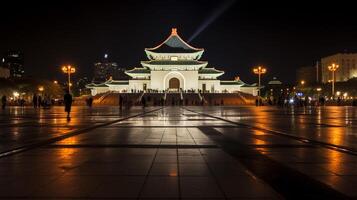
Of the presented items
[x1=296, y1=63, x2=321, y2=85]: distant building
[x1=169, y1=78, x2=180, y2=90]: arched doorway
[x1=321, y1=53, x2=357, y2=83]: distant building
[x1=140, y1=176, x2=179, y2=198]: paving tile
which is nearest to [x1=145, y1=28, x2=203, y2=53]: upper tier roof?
[x1=169, y1=78, x2=180, y2=90]: arched doorway


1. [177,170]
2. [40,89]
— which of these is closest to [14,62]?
[40,89]

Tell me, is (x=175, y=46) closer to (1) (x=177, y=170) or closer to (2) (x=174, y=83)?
(2) (x=174, y=83)

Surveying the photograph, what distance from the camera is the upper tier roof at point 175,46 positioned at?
300ft

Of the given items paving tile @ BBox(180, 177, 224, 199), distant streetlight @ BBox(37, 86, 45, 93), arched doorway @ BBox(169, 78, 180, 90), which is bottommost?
paving tile @ BBox(180, 177, 224, 199)

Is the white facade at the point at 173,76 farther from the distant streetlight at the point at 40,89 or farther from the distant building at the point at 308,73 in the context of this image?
the distant building at the point at 308,73

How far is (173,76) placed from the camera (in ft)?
299

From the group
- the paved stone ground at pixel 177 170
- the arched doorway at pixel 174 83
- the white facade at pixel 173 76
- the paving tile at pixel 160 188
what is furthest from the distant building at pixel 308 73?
the paving tile at pixel 160 188

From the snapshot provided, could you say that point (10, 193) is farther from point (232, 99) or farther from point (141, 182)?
point (232, 99)

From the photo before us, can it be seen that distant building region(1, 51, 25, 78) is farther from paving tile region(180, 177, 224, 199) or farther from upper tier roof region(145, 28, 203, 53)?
paving tile region(180, 177, 224, 199)

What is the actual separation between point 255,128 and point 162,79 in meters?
72.7

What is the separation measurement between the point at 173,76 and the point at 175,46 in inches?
293

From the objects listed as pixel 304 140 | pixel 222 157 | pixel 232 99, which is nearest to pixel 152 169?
pixel 222 157

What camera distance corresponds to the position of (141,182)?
659 cm

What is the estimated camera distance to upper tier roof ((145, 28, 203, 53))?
91375 mm
